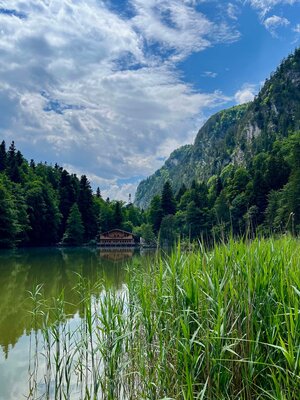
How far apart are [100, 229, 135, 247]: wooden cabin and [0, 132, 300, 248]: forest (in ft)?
6.67

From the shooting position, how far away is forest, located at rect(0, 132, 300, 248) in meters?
39.4

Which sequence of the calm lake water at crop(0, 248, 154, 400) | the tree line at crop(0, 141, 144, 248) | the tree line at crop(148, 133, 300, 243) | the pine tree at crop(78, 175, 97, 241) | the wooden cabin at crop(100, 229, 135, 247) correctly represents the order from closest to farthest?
the calm lake water at crop(0, 248, 154, 400) < the tree line at crop(148, 133, 300, 243) < the tree line at crop(0, 141, 144, 248) < the wooden cabin at crop(100, 229, 135, 247) < the pine tree at crop(78, 175, 97, 241)

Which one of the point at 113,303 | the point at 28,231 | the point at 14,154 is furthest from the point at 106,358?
the point at 14,154

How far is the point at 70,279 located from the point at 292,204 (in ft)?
66.2

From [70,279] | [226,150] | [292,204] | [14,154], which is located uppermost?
[226,150]

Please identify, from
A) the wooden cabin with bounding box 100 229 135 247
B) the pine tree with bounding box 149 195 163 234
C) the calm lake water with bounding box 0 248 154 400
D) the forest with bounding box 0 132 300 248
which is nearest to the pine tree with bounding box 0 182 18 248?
the forest with bounding box 0 132 300 248

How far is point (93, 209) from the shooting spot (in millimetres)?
72000

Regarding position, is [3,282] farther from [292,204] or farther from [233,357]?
[292,204]

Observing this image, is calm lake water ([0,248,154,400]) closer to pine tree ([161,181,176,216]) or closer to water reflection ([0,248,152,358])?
water reflection ([0,248,152,358])

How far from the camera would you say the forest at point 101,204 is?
3938cm

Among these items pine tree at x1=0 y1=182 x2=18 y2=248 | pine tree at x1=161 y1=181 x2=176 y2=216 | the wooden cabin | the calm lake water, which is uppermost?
pine tree at x1=161 y1=181 x2=176 y2=216

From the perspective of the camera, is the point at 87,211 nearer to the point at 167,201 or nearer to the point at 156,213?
the point at 156,213

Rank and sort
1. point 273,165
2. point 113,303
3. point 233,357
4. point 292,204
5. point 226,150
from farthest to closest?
1. point 226,150
2. point 273,165
3. point 292,204
4. point 113,303
5. point 233,357

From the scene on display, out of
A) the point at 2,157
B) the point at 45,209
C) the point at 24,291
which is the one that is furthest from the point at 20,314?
the point at 2,157
